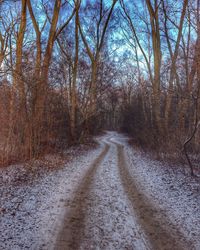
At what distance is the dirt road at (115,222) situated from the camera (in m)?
3.95

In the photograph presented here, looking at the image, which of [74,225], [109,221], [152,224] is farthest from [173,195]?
[74,225]

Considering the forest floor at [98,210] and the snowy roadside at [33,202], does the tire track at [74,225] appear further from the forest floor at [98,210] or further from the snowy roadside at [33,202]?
the snowy roadside at [33,202]

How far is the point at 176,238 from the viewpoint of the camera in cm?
419

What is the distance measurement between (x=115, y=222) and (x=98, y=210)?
75 centimetres

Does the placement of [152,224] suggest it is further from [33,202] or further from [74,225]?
[33,202]

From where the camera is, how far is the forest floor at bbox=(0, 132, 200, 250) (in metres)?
4.04

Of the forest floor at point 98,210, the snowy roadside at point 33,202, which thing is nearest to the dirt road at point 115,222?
the forest floor at point 98,210

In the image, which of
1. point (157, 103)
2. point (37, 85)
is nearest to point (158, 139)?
point (157, 103)

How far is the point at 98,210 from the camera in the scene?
5.43 metres

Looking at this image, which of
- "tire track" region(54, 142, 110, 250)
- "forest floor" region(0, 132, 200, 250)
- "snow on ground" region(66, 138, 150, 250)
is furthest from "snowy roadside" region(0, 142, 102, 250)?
"snow on ground" region(66, 138, 150, 250)

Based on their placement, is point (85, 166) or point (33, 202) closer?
point (33, 202)

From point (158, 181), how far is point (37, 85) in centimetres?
766

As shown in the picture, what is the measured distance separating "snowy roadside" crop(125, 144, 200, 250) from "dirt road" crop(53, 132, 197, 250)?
9 centimetres

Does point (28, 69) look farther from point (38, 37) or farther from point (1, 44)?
point (1, 44)
